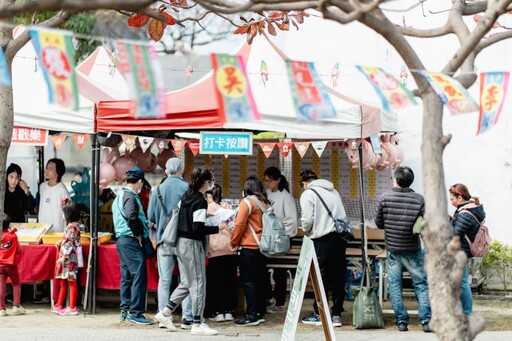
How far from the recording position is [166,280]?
1170 centimetres

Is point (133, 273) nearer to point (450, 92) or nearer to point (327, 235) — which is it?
point (327, 235)

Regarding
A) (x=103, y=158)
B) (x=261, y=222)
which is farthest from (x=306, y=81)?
(x=103, y=158)

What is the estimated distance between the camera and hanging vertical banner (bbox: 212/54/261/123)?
730 centimetres

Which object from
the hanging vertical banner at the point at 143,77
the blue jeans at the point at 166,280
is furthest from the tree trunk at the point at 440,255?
the blue jeans at the point at 166,280

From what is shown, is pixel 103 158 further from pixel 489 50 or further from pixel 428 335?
pixel 489 50

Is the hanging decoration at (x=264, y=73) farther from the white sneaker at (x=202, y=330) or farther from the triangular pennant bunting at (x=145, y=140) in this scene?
the white sneaker at (x=202, y=330)

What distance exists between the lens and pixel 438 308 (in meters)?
6.55

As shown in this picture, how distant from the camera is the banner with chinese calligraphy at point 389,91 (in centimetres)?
770

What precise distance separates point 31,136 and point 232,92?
6019 mm

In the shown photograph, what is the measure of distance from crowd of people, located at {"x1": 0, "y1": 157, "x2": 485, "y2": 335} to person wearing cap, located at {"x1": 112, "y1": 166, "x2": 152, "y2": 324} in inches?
0.5

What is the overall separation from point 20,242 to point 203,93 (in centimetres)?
Result: 311

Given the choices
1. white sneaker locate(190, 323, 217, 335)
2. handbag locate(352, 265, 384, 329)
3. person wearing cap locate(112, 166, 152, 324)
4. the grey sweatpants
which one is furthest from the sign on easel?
person wearing cap locate(112, 166, 152, 324)

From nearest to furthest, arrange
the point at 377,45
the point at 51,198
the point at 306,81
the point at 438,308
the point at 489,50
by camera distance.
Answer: the point at 438,308 → the point at 306,81 → the point at 51,198 → the point at 489,50 → the point at 377,45

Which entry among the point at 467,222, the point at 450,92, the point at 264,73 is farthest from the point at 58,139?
the point at 450,92
